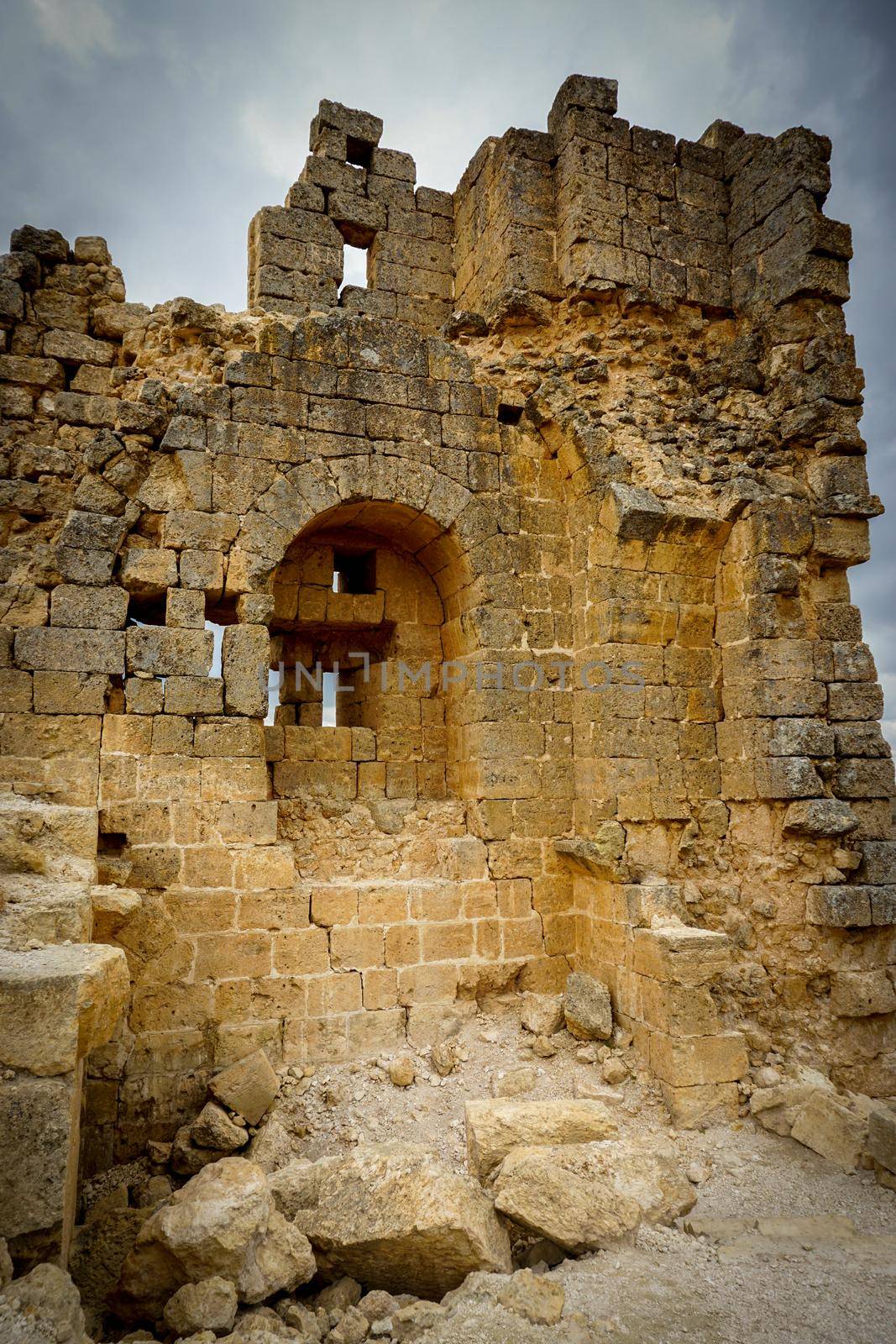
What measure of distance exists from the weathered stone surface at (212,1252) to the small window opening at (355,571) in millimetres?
4451

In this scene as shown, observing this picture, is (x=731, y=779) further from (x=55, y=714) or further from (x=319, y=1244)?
(x=55, y=714)

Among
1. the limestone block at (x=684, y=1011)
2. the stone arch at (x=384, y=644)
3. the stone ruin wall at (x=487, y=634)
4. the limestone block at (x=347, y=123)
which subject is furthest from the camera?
the limestone block at (x=347, y=123)

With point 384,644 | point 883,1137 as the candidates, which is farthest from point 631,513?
point 883,1137

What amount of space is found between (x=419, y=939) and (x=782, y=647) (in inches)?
128

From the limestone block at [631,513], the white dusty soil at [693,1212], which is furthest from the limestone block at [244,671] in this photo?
the limestone block at [631,513]

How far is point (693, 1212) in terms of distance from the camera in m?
4.31

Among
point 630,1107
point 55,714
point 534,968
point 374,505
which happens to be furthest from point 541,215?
point 630,1107

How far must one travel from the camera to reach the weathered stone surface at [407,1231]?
3.60 meters

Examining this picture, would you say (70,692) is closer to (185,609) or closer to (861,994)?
(185,609)

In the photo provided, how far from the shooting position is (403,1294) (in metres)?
3.65

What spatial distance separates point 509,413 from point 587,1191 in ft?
17.1

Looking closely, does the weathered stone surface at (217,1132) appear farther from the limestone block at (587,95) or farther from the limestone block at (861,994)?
the limestone block at (587,95)

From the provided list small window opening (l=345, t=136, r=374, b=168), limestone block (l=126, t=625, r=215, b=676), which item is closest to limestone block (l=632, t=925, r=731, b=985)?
limestone block (l=126, t=625, r=215, b=676)

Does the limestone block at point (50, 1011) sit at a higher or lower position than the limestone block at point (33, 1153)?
higher
